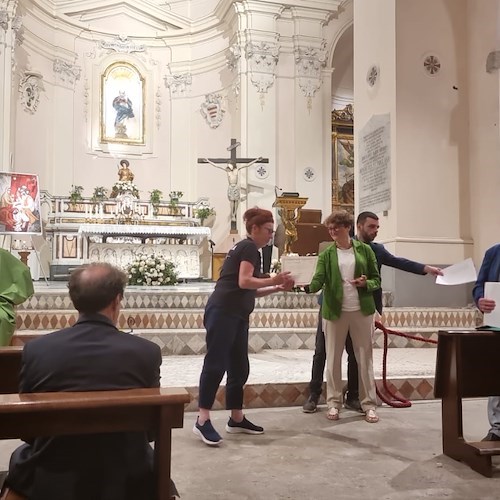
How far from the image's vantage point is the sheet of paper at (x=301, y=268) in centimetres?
368

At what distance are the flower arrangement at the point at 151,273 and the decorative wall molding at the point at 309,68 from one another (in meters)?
7.00

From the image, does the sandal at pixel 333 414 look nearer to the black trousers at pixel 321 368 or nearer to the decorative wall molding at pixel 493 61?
the black trousers at pixel 321 368

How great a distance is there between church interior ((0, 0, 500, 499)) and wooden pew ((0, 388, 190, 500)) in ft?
3.83

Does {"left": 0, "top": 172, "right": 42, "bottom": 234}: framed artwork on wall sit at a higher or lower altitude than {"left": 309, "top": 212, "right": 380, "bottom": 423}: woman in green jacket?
higher

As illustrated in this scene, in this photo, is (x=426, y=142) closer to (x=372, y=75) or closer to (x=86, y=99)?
(x=372, y=75)

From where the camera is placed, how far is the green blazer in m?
4.04

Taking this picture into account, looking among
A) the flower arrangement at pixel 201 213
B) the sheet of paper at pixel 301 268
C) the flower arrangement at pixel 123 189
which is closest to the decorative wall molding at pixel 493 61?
the sheet of paper at pixel 301 268

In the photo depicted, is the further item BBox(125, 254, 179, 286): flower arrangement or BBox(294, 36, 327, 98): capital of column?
BBox(294, 36, 327, 98): capital of column

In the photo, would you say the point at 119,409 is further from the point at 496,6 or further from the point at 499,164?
the point at 496,6

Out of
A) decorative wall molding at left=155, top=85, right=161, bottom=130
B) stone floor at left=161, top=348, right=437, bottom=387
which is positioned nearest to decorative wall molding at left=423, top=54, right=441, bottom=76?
stone floor at left=161, top=348, right=437, bottom=387

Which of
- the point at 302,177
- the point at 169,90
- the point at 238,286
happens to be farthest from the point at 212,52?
the point at 238,286

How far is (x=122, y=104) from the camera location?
15.5 m

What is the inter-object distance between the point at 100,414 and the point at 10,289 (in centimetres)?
201

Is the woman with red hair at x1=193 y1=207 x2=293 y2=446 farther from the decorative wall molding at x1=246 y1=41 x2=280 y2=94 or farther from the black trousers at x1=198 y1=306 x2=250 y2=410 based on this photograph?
the decorative wall molding at x1=246 y1=41 x2=280 y2=94
